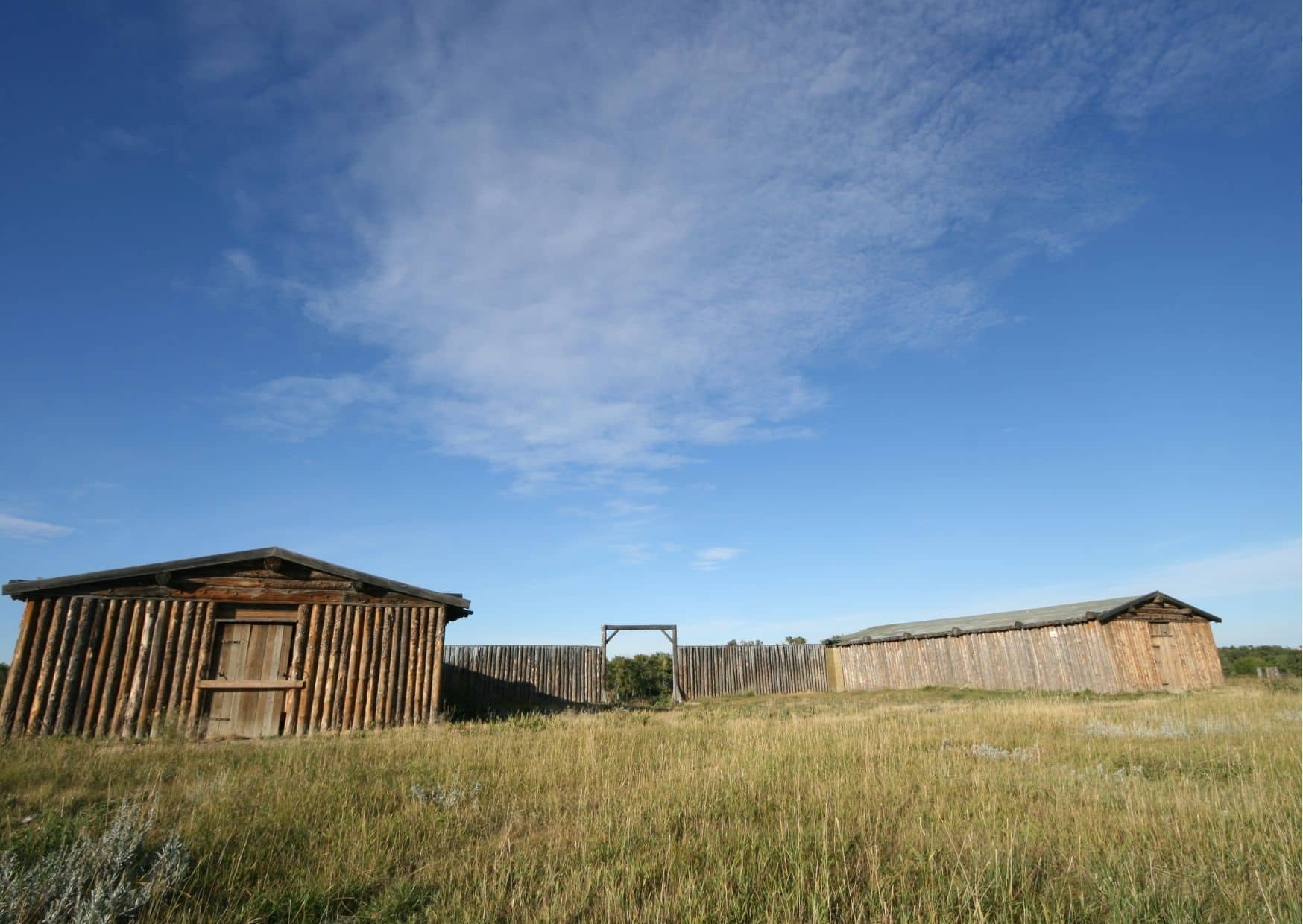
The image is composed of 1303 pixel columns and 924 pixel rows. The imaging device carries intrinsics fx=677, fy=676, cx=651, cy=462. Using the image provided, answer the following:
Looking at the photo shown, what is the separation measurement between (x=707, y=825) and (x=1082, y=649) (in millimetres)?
24928

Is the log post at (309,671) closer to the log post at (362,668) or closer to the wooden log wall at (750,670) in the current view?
the log post at (362,668)

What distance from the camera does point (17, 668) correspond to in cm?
1266

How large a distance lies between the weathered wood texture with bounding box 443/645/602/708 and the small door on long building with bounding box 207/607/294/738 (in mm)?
10031

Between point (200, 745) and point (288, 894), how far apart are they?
951 cm

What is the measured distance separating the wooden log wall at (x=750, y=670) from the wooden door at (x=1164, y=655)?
14247mm

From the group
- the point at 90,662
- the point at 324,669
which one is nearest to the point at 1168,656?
the point at 324,669

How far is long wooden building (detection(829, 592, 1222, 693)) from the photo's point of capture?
24.3m

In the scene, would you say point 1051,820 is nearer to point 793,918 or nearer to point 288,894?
point 793,918

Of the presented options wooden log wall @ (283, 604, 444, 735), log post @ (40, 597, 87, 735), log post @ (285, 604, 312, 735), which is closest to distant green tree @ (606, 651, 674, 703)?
wooden log wall @ (283, 604, 444, 735)

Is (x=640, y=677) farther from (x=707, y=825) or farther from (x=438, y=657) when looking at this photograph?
(x=707, y=825)

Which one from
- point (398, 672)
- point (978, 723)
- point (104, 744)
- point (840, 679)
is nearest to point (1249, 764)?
point (978, 723)

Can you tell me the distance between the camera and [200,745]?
37.9ft

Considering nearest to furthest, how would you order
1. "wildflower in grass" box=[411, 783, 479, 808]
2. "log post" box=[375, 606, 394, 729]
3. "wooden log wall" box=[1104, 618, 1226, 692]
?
1. "wildflower in grass" box=[411, 783, 479, 808]
2. "log post" box=[375, 606, 394, 729]
3. "wooden log wall" box=[1104, 618, 1226, 692]

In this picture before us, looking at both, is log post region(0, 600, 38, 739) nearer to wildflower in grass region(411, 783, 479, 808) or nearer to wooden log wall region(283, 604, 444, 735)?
wooden log wall region(283, 604, 444, 735)
